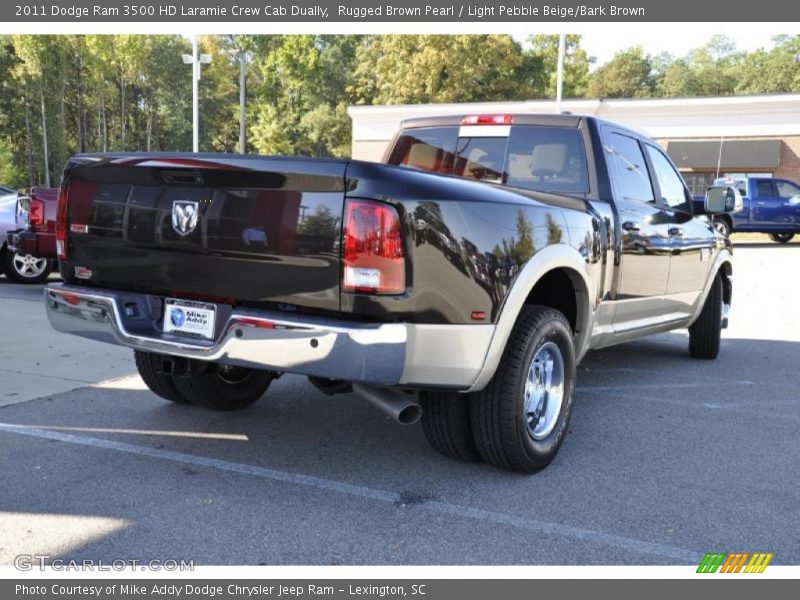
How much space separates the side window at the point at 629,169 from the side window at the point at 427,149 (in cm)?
106

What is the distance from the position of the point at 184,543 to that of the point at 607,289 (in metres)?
2.83

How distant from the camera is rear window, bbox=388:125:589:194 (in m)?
4.67

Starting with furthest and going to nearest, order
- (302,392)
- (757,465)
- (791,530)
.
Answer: (302,392) < (757,465) < (791,530)

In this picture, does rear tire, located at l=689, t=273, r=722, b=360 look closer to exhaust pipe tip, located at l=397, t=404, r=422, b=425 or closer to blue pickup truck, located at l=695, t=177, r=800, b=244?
exhaust pipe tip, located at l=397, t=404, r=422, b=425

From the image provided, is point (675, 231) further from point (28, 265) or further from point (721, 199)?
point (28, 265)

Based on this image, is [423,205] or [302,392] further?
[302,392]

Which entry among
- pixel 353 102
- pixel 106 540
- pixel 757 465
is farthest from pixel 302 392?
pixel 353 102

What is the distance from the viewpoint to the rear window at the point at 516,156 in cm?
467

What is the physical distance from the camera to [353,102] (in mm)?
49625

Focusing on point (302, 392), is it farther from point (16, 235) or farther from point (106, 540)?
point (16, 235)

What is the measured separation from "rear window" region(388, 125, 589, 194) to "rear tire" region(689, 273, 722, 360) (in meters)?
2.57

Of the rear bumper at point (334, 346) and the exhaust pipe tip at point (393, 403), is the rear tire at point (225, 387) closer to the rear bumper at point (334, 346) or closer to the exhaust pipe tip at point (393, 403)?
the rear bumper at point (334, 346)

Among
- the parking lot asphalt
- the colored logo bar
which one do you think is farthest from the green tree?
the colored logo bar

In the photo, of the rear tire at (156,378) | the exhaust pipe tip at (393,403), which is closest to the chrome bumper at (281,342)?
the exhaust pipe tip at (393,403)
